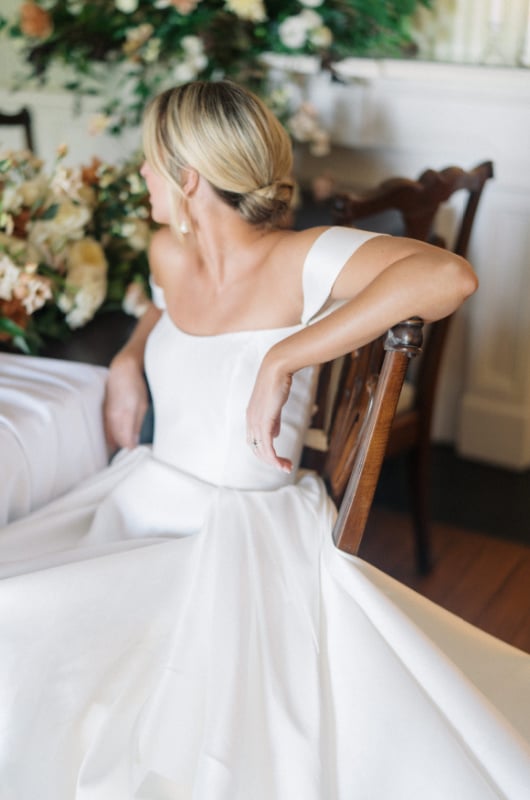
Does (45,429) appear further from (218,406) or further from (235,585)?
(235,585)

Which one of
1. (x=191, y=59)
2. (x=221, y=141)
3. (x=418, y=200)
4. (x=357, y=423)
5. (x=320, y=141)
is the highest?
(x=221, y=141)

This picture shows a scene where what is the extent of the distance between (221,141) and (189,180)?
96 mm

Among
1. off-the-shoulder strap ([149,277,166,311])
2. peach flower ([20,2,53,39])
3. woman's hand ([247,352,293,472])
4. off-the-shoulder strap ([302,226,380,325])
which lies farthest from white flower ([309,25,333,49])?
woman's hand ([247,352,293,472])

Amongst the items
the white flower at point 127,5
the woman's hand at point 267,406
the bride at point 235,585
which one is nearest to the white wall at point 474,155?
the white flower at point 127,5

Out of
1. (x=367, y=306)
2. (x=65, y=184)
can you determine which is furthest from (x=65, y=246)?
(x=367, y=306)

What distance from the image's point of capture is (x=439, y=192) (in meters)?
2.08

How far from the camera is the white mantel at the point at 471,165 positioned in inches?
113

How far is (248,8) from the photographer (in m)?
2.64

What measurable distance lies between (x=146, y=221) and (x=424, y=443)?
95 cm

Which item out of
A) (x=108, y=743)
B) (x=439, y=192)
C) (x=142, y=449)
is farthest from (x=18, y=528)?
(x=439, y=192)

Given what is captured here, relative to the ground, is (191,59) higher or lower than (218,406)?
higher

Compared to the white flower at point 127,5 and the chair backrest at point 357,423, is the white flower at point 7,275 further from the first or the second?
Answer: the white flower at point 127,5

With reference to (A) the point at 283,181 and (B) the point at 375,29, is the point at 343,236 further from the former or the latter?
(B) the point at 375,29

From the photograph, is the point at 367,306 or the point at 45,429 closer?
the point at 367,306
